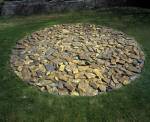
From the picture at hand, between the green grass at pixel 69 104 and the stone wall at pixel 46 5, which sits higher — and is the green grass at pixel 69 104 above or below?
below

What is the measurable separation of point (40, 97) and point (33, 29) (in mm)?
5098

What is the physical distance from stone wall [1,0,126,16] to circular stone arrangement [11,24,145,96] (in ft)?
8.16

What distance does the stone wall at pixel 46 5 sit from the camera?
13.9 m

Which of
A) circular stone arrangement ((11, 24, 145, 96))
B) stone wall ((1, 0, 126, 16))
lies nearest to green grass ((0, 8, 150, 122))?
circular stone arrangement ((11, 24, 145, 96))

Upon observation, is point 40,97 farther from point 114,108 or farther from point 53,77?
point 114,108

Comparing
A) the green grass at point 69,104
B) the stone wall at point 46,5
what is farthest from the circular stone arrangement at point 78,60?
the stone wall at point 46,5

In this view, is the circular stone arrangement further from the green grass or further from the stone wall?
the stone wall

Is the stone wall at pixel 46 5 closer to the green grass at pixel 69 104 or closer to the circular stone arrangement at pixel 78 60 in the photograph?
the circular stone arrangement at pixel 78 60

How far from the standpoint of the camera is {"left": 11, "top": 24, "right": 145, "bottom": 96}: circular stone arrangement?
8.56 metres

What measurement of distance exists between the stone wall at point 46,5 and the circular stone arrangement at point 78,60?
8.16 feet

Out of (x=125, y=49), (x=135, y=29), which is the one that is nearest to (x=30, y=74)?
(x=125, y=49)

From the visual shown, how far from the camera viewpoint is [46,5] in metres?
14.0

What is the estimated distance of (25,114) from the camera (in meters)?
7.38

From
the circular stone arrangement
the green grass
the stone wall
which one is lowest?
the green grass
